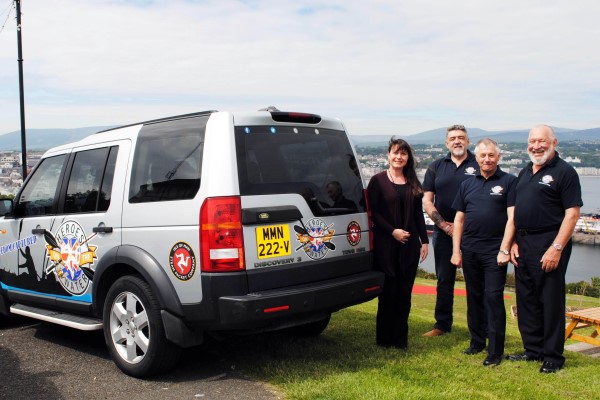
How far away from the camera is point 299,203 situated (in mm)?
4219

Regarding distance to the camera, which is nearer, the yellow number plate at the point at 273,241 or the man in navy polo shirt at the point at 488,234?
the yellow number plate at the point at 273,241

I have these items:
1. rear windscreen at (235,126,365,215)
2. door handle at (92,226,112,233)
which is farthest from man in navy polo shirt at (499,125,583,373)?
door handle at (92,226,112,233)

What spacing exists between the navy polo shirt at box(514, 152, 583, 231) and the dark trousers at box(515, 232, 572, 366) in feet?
0.44

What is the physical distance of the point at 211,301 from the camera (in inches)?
151

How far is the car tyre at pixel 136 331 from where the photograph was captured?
415cm

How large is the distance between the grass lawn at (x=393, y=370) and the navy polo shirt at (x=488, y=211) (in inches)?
40.7

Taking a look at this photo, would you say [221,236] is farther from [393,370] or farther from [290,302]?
[393,370]

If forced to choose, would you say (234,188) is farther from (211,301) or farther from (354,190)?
(354,190)

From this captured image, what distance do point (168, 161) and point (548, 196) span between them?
120 inches

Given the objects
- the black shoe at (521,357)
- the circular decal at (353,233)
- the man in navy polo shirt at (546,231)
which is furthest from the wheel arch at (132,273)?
the black shoe at (521,357)

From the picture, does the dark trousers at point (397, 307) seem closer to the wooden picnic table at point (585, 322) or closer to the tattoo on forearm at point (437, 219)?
the tattoo on forearm at point (437, 219)

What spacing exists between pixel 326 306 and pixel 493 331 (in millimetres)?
1635

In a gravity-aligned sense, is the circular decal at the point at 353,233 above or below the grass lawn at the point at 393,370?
above

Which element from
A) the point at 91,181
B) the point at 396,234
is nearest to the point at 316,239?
the point at 396,234
